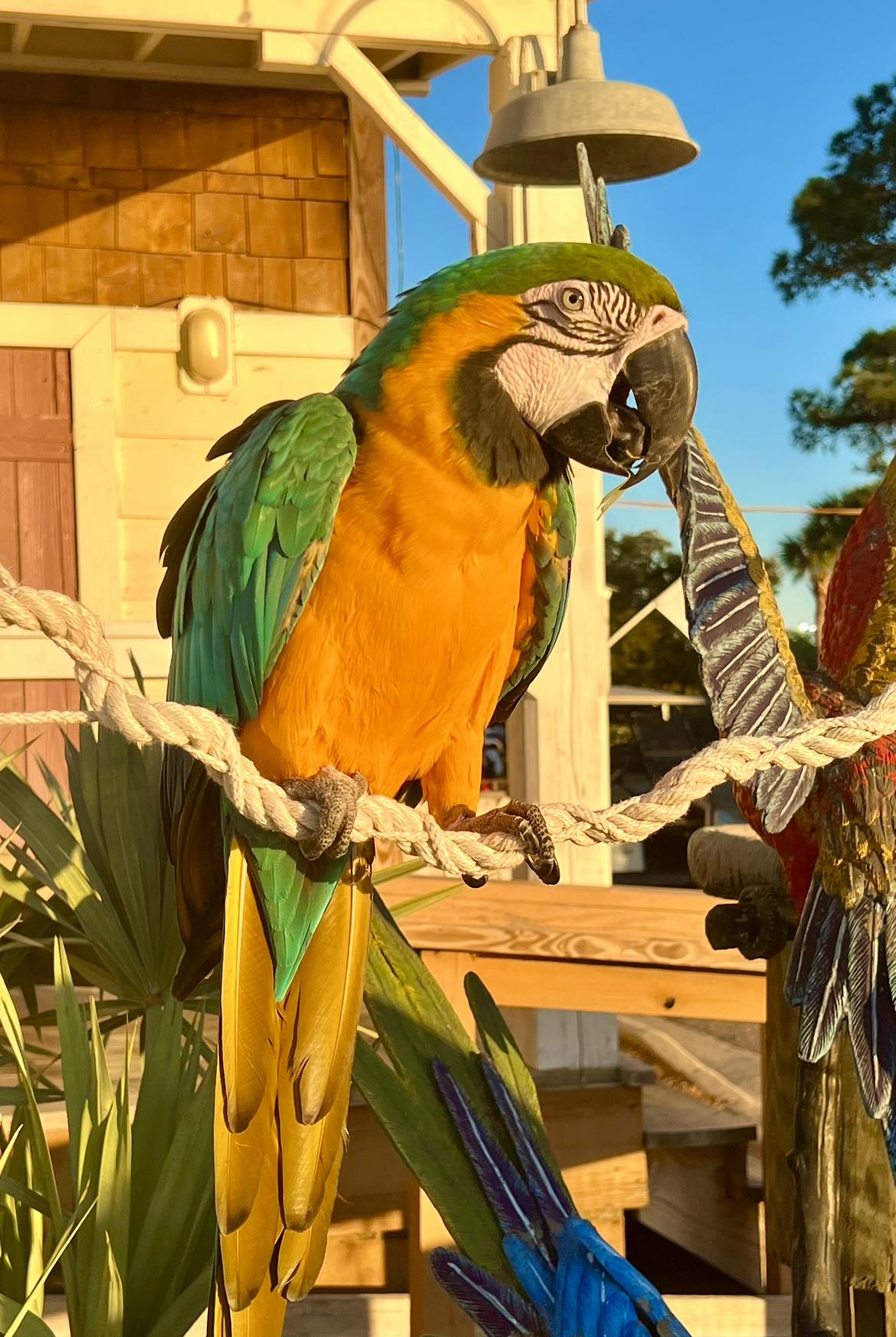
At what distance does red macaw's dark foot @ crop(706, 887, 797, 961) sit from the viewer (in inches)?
85.6

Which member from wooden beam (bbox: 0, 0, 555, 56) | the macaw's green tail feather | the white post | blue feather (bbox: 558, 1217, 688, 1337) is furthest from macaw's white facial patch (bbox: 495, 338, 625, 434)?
wooden beam (bbox: 0, 0, 555, 56)

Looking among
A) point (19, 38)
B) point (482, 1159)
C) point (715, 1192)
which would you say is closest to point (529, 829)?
point (482, 1159)

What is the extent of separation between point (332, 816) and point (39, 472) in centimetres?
343

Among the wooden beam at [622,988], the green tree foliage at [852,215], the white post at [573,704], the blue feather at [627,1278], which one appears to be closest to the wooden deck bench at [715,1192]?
the white post at [573,704]

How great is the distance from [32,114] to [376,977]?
3.55 meters

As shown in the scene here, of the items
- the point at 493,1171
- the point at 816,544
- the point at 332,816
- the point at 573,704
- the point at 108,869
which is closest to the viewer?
the point at 332,816

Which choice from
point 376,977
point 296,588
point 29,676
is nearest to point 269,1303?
point 376,977

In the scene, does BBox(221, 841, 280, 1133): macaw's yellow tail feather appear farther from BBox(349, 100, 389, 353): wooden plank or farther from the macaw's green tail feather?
BBox(349, 100, 389, 353): wooden plank

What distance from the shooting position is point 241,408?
185 inches

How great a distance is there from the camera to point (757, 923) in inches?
86.0

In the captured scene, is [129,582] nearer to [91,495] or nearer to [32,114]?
[91,495]

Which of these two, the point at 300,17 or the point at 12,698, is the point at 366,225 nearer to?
the point at 300,17

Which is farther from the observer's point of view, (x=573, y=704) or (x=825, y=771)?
(x=573, y=704)

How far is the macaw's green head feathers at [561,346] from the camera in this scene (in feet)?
4.99
